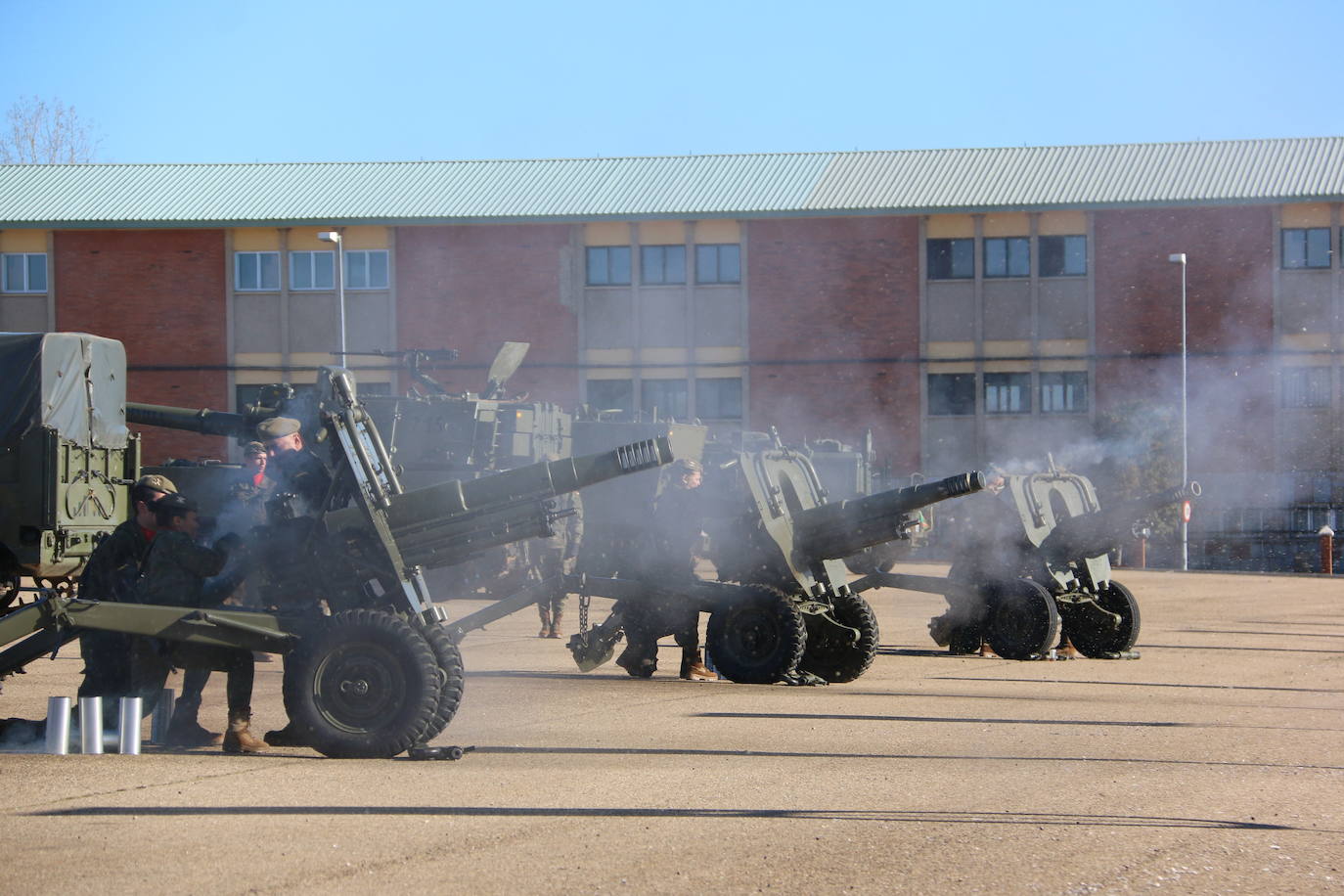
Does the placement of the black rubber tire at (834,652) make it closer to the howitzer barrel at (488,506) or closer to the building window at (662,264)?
the howitzer barrel at (488,506)

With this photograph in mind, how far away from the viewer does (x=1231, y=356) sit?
39.0 metres

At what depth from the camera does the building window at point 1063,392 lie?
4003 cm

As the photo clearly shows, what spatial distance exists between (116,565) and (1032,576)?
9.86m

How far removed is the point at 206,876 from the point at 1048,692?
8.36 m

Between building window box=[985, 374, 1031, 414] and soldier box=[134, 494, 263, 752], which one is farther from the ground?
building window box=[985, 374, 1031, 414]

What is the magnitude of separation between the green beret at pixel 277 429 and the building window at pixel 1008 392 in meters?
31.8

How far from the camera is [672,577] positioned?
13.9 metres

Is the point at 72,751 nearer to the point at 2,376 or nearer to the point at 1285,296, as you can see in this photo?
the point at 2,376

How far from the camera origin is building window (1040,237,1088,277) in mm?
39812

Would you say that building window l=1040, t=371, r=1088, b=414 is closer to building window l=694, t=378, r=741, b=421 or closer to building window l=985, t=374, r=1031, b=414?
building window l=985, t=374, r=1031, b=414

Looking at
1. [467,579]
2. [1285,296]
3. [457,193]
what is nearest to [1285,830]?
[467,579]

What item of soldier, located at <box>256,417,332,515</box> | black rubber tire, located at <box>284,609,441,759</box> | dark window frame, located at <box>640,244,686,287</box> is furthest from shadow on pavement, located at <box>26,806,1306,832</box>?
dark window frame, located at <box>640,244,686,287</box>

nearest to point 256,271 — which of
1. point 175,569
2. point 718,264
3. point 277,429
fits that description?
point 718,264

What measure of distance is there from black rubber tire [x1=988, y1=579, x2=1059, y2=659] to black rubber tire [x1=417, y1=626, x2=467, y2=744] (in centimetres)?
813
